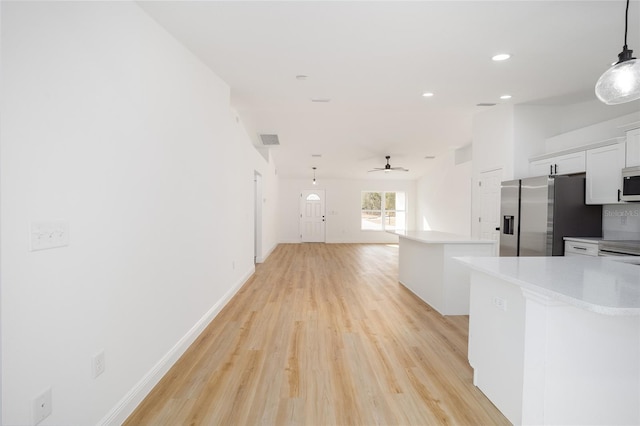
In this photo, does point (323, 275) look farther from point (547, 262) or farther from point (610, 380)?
point (610, 380)

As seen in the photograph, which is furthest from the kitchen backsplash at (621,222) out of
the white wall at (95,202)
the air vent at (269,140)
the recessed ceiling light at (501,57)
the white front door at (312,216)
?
the white front door at (312,216)

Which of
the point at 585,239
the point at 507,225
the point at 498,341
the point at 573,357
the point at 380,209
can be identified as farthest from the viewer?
the point at 380,209

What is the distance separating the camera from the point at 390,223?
1210 cm

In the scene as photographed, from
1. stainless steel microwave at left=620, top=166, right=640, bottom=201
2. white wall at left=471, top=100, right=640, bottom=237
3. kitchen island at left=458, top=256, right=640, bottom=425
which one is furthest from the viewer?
white wall at left=471, top=100, right=640, bottom=237

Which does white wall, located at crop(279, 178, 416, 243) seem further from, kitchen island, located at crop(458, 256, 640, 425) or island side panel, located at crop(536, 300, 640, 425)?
island side panel, located at crop(536, 300, 640, 425)

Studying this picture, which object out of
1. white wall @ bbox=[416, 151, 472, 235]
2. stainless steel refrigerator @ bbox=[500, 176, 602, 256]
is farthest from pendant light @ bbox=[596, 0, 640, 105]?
white wall @ bbox=[416, 151, 472, 235]

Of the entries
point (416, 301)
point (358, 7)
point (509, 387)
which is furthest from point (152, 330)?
point (416, 301)

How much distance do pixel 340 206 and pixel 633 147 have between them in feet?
29.2

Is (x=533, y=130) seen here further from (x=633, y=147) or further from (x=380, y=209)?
(x=380, y=209)

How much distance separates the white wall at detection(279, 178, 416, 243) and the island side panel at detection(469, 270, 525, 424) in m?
9.59

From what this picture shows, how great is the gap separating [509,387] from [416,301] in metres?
2.48

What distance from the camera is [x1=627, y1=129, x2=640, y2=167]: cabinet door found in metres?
3.30

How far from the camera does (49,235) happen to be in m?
1.38

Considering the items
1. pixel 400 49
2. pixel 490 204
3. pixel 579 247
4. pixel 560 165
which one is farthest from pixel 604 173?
pixel 400 49
